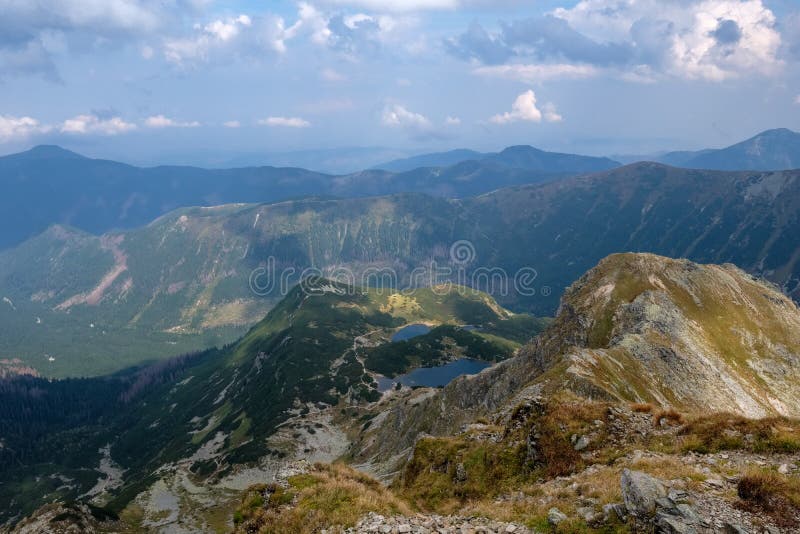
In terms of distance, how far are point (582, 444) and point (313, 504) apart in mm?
22412

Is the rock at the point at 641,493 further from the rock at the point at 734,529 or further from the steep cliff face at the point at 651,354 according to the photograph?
the steep cliff face at the point at 651,354

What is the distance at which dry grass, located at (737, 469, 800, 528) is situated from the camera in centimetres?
2544

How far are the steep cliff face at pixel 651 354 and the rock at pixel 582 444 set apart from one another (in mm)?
47888

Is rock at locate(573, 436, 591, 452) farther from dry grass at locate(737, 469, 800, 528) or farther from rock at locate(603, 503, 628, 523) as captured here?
dry grass at locate(737, 469, 800, 528)

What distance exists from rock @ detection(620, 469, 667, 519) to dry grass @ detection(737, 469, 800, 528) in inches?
169

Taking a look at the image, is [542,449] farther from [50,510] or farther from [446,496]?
[50,510]

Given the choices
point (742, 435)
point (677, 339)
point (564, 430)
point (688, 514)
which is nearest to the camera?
point (688, 514)

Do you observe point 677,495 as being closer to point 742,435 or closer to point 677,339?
point 742,435

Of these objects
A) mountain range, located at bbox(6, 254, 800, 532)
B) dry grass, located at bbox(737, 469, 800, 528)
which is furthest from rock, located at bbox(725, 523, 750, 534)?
dry grass, located at bbox(737, 469, 800, 528)

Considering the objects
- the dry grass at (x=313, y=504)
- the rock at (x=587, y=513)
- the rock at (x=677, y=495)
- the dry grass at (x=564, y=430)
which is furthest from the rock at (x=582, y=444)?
the dry grass at (x=313, y=504)

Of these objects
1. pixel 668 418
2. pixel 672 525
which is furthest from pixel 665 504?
pixel 668 418

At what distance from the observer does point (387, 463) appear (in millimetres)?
131500

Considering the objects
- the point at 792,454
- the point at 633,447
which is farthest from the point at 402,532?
the point at 792,454

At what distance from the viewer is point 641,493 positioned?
27.1 metres
